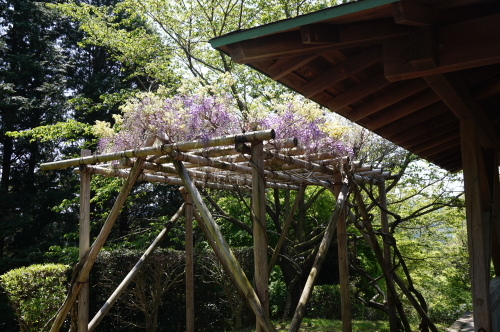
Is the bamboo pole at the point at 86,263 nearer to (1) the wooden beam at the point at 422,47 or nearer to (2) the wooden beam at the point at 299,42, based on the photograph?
(2) the wooden beam at the point at 299,42

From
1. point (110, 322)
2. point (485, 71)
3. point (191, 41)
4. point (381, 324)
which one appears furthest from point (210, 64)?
point (485, 71)

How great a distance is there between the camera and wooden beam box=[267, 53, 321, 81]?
257cm

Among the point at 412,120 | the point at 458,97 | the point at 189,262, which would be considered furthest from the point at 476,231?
the point at 189,262

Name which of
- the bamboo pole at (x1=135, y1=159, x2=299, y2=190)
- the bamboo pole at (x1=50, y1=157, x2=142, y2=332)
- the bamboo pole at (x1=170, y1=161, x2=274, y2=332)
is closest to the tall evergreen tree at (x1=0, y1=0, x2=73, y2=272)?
the bamboo pole at (x1=135, y1=159, x2=299, y2=190)

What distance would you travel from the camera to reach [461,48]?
7.02 ft

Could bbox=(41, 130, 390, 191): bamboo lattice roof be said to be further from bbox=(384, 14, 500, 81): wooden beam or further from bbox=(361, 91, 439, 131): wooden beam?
bbox=(384, 14, 500, 81): wooden beam

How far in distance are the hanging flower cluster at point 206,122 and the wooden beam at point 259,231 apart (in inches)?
22.7

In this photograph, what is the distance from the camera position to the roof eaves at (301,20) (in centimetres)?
192

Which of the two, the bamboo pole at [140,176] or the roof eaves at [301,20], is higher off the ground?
the roof eaves at [301,20]

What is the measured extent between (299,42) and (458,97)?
3.68 ft

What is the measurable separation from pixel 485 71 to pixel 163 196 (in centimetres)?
1134

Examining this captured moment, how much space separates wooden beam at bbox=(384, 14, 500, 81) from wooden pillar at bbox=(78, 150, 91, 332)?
11.2ft

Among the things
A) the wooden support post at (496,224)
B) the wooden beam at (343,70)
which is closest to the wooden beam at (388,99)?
the wooden beam at (343,70)

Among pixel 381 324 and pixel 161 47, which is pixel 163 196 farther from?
pixel 381 324
